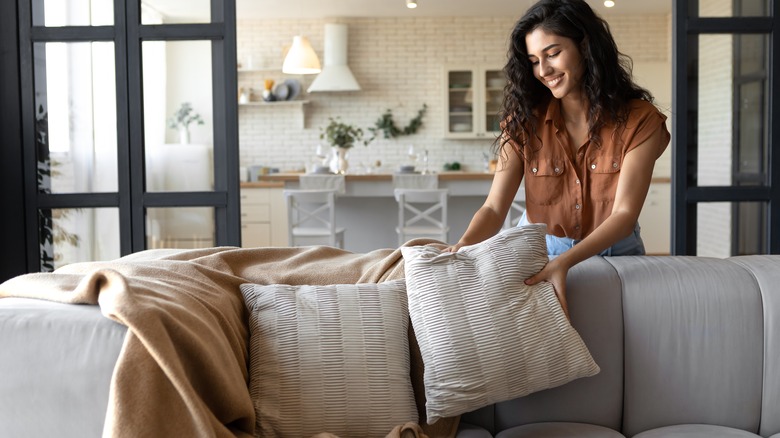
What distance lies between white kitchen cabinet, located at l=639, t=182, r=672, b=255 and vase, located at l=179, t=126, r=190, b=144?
5.50m

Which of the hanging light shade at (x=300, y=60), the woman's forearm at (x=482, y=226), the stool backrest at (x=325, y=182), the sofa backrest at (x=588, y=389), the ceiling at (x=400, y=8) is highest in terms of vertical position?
the ceiling at (x=400, y=8)

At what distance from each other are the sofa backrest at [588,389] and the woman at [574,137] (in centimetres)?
12

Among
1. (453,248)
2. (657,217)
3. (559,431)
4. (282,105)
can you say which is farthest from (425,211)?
(559,431)

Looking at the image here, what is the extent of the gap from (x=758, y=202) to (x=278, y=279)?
2.77 metres

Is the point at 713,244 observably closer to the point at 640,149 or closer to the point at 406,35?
the point at 640,149

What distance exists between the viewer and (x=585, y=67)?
246 centimetres

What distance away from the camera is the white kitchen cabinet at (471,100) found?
10266 millimetres

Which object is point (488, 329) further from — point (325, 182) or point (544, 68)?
point (325, 182)

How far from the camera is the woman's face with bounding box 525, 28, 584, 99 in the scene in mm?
2426

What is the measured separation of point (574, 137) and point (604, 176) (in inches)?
6.3

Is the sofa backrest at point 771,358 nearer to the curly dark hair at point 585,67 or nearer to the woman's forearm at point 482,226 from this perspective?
the curly dark hair at point 585,67

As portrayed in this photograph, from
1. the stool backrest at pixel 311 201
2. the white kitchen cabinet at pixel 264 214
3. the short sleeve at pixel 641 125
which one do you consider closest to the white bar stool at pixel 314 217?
the stool backrest at pixel 311 201

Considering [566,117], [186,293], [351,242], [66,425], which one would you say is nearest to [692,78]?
[566,117]

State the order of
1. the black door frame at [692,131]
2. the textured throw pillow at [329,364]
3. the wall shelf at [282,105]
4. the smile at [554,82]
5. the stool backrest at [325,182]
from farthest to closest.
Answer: the wall shelf at [282,105] < the stool backrest at [325,182] < the black door frame at [692,131] < the smile at [554,82] < the textured throw pillow at [329,364]
